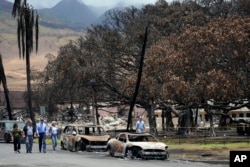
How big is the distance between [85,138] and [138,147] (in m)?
6.07

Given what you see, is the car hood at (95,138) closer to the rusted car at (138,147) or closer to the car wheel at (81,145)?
the car wheel at (81,145)

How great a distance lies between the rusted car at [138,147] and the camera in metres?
26.2

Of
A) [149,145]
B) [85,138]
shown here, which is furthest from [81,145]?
[149,145]

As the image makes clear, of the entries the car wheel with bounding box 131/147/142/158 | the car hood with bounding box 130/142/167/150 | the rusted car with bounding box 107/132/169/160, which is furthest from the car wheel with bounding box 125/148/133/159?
the car hood with bounding box 130/142/167/150

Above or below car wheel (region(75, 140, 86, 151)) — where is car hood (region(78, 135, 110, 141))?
above

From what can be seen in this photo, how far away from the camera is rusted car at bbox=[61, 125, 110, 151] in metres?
31.5

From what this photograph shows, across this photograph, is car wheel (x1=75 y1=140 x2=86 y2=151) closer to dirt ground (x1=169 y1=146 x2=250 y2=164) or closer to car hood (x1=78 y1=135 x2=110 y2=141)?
car hood (x1=78 y1=135 x2=110 y2=141)

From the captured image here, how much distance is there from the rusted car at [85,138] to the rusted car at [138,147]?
3.19 metres

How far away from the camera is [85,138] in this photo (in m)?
31.9

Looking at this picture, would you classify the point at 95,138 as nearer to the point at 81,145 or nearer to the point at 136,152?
the point at 81,145

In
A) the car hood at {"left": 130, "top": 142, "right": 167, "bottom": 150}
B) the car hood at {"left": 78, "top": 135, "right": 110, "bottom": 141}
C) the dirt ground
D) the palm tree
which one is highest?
the palm tree

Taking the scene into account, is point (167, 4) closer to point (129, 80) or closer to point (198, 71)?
point (129, 80)

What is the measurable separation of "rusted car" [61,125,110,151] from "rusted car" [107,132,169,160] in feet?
10.5

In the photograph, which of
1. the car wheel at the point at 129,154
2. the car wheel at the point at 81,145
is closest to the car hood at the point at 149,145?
the car wheel at the point at 129,154
